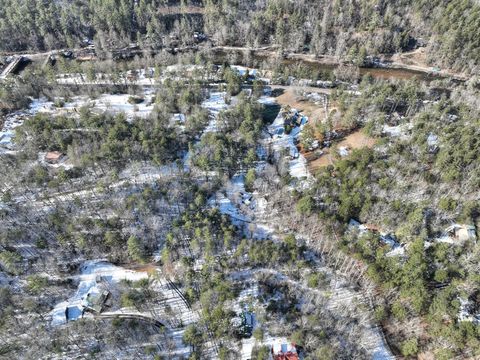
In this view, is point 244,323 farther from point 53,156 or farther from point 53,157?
point 53,156

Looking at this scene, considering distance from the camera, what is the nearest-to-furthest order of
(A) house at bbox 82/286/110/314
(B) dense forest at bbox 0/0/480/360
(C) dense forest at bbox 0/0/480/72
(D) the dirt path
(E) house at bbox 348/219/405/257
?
(B) dense forest at bbox 0/0/480/360 < (A) house at bbox 82/286/110/314 < (E) house at bbox 348/219/405/257 < (D) the dirt path < (C) dense forest at bbox 0/0/480/72

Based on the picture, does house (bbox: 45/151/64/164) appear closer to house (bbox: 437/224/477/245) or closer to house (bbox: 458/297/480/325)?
house (bbox: 437/224/477/245)

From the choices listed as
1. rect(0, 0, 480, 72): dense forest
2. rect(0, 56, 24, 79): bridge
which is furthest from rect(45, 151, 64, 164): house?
rect(0, 0, 480, 72): dense forest

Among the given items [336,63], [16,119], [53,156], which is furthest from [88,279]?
[336,63]

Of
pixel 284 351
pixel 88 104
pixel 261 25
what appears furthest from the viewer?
pixel 261 25

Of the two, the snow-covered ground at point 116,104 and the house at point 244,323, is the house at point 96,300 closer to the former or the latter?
the house at point 244,323

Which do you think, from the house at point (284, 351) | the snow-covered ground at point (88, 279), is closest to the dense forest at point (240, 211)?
the snow-covered ground at point (88, 279)
